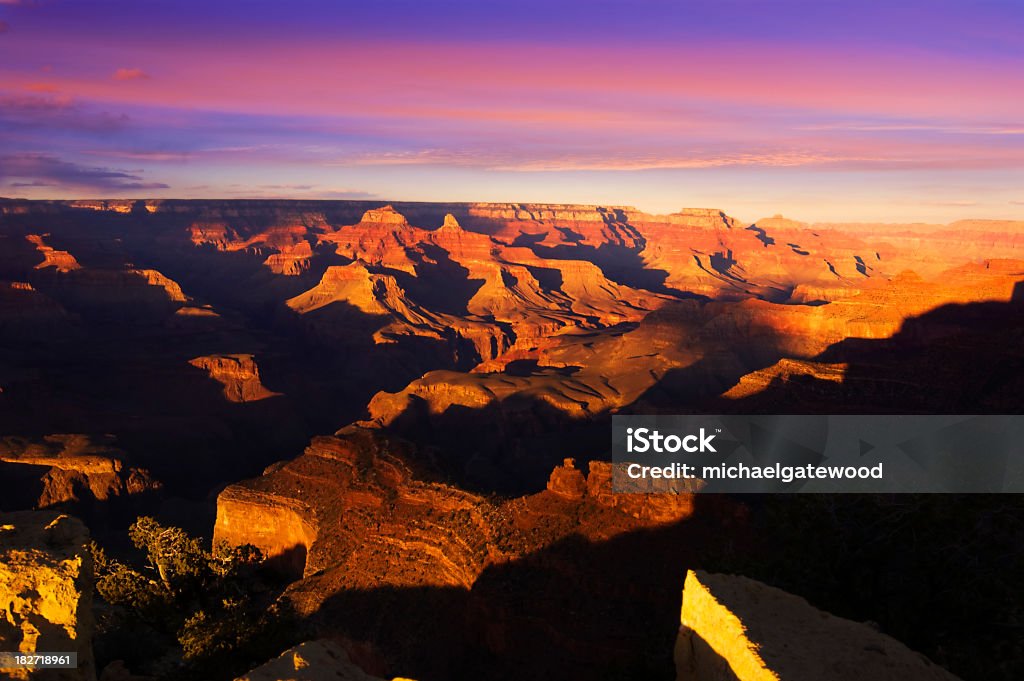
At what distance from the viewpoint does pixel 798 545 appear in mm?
18812

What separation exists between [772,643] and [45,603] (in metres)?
12.3

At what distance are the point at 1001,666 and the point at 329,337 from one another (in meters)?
135

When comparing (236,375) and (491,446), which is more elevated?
(236,375)

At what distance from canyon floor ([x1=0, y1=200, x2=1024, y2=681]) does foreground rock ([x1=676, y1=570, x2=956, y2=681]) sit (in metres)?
4.72

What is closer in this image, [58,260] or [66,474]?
[66,474]

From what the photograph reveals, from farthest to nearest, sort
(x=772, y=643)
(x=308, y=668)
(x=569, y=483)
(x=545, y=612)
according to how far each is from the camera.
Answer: (x=569, y=483) < (x=545, y=612) < (x=308, y=668) < (x=772, y=643)

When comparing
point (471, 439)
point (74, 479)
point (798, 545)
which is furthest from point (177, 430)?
point (798, 545)

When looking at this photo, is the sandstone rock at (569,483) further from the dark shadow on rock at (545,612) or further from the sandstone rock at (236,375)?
the sandstone rock at (236,375)

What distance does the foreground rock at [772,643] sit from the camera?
10.7 meters

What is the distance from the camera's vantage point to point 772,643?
11188 mm

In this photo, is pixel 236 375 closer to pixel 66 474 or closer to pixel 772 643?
pixel 66 474

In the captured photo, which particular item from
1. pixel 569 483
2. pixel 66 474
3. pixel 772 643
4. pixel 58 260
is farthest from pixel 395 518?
pixel 58 260

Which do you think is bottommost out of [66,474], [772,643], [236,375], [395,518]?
[66,474]

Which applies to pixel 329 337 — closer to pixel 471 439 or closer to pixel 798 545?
pixel 471 439
